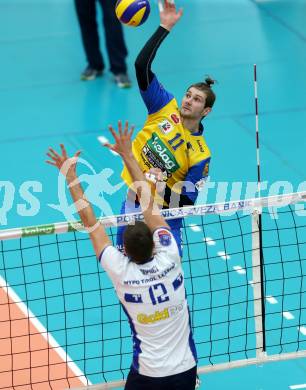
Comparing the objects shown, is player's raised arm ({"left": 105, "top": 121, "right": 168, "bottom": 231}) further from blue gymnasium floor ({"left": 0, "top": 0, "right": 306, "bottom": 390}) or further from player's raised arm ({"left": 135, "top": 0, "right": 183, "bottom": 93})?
blue gymnasium floor ({"left": 0, "top": 0, "right": 306, "bottom": 390})

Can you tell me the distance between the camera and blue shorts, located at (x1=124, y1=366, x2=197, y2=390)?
634 centimetres

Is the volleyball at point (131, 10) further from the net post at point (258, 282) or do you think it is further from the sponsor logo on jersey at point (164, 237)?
the sponsor logo on jersey at point (164, 237)

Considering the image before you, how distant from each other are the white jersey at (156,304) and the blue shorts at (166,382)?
4 cm

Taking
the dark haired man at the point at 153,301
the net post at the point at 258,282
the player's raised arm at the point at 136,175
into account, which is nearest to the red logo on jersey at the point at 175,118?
the net post at the point at 258,282

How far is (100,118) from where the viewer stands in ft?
44.1

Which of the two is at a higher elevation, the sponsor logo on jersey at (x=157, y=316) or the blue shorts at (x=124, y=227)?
the sponsor logo on jersey at (x=157, y=316)

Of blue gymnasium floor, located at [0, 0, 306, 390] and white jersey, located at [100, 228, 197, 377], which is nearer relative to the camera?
white jersey, located at [100, 228, 197, 377]

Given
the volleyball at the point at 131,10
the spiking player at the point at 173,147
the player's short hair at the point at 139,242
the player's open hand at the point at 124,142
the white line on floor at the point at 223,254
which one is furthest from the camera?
the white line on floor at the point at 223,254

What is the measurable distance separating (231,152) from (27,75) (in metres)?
4.17

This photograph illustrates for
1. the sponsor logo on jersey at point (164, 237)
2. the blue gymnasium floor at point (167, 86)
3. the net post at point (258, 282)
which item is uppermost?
the sponsor logo on jersey at point (164, 237)

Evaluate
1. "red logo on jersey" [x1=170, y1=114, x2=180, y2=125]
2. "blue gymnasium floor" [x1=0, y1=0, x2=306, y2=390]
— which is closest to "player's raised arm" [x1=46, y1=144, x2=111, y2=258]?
"red logo on jersey" [x1=170, y1=114, x2=180, y2=125]

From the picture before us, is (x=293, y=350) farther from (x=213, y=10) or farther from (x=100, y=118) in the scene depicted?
(x=213, y=10)

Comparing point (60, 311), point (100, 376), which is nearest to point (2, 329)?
point (60, 311)

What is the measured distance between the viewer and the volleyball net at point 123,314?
25.9ft
